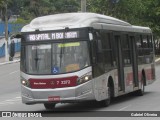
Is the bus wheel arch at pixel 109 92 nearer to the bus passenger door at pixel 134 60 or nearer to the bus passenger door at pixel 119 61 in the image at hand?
the bus passenger door at pixel 119 61

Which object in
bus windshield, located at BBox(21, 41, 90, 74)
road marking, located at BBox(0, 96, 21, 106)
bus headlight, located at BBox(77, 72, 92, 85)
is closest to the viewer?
bus headlight, located at BBox(77, 72, 92, 85)

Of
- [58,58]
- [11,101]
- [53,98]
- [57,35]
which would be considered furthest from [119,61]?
[11,101]

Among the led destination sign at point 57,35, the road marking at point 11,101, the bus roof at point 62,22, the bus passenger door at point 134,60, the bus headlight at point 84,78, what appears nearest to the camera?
the bus headlight at point 84,78

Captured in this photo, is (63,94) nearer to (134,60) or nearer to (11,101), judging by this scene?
(134,60)

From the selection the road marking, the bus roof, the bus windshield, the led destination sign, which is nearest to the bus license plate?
the bus windshield

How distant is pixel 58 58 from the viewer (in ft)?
52.6

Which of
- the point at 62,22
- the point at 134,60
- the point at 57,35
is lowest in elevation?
the point at 134,60

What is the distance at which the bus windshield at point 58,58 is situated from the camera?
16.0 metres

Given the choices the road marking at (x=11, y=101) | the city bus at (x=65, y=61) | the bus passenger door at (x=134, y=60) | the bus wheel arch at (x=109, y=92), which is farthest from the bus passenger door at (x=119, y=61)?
the road marking at (x=11, y=101)

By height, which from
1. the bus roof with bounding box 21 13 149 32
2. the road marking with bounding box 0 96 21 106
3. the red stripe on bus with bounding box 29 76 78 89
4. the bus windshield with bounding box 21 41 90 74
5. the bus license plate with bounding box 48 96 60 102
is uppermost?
the bus roof with bounding box 21 13 149 32

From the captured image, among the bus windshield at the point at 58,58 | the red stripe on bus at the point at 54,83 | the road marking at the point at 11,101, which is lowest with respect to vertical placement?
the road marking at the point at 11,101

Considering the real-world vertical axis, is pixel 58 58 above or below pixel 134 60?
above

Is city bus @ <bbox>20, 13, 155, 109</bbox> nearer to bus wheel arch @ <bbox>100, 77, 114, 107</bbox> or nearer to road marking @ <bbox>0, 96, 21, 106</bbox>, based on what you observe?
bus wheel arch @ <bbox>100, 77, 114, 107</bbox>

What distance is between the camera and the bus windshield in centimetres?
1597
